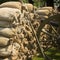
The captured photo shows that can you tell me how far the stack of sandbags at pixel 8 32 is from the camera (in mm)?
5941

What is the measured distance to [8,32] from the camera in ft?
19.8

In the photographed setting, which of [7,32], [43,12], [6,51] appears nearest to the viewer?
[6,51]

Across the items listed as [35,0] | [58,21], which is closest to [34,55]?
[58,21]

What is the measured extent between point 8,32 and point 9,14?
1.24ft

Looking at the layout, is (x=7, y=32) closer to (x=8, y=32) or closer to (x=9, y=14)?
(x=8, y=32)

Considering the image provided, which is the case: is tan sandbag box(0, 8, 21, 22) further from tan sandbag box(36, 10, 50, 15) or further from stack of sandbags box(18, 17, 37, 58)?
tan sandbag box(36, 10, 50, 15)

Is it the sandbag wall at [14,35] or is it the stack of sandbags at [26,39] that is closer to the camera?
the sandbag wall at [14,35]

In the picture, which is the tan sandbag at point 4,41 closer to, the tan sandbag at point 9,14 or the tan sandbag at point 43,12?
the tan sandbag at point 9,14

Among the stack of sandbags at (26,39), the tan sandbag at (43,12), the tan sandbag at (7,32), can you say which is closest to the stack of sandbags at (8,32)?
the tan sandbag at (7,32)

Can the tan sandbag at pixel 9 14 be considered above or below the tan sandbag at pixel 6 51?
above

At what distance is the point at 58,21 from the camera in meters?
6.38

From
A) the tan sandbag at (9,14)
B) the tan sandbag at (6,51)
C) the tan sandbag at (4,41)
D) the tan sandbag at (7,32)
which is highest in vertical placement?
the tan sandbag at (9,14)

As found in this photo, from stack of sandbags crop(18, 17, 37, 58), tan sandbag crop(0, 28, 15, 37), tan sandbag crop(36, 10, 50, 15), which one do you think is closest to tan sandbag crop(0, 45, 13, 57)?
tan sandbag crop(0, 28, 15, 37)

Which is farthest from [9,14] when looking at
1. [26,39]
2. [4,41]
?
[26,39]
